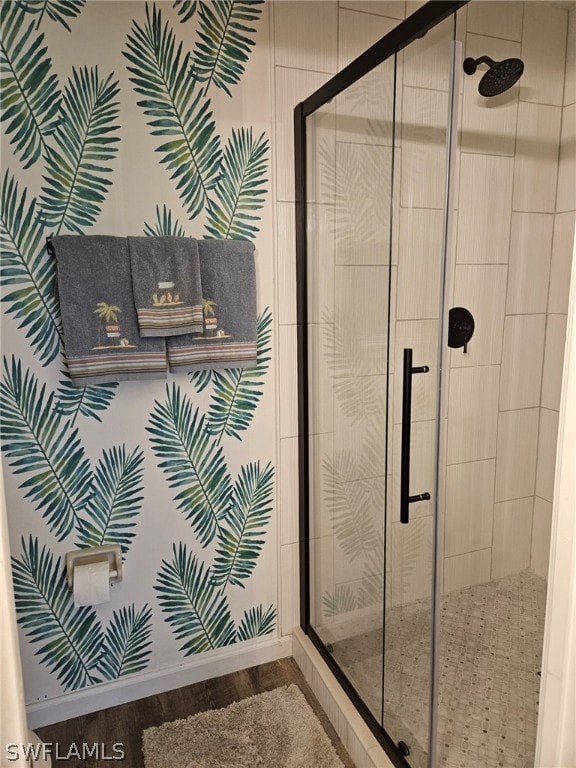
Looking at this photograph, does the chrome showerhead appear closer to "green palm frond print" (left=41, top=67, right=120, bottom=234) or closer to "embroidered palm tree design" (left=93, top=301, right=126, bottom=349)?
"green palm frond print" (left=41, top=67, right=120, bottom=234)

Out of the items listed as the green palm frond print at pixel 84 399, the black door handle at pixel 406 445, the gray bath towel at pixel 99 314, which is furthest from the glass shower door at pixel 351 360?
the green palm frond print at pixel 84 399

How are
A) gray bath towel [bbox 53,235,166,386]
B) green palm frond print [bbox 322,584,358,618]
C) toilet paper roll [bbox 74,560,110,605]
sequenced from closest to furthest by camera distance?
gray bath towel [bbox 53,235,166,386] < toilet paper roll [bbox 74,560,110,605] < green palm frond print [bbox 322,584,358,618]

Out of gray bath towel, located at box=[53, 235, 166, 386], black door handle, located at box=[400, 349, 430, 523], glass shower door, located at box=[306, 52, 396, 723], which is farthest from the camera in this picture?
gray bath towel, located at box=[53, 235, 166, 386]

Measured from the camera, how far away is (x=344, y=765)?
161 cm

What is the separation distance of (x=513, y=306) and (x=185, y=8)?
1.56m

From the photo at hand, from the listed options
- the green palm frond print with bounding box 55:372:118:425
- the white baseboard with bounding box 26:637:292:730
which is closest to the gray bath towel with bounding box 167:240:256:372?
the green palm frond print with bounding box 55:372:118:425

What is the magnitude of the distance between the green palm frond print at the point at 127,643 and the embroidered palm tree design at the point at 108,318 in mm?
930

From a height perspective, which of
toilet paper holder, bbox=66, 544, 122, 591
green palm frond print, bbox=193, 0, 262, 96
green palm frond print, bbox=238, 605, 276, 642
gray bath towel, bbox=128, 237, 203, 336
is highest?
green palm frond print, bbox=193, 0, 262, 96

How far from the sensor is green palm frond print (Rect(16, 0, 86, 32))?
1434mm

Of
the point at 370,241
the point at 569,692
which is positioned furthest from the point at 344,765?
the point at 370,241

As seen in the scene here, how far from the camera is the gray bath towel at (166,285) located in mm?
1572

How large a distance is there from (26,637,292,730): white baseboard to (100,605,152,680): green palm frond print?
0.14 feet

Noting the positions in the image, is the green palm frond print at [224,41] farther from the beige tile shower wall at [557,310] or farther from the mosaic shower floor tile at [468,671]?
the mosaic shower floor tile at [468,671]

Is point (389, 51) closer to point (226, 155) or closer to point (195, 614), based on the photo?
point (226, 155)
